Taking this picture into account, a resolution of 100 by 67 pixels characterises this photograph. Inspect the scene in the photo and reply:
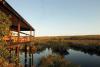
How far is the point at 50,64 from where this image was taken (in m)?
23.6

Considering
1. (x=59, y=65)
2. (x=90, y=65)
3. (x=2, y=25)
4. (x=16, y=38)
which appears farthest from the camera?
(x=90, y=65)

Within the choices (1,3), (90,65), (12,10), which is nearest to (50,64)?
(90,65)

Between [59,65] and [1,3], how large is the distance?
50.5 feet

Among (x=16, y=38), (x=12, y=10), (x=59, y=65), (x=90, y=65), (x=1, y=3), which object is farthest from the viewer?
(x=90, y=65)

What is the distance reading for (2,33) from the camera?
891 cm

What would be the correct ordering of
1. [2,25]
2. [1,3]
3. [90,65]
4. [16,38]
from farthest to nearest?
[90,65] < [16,38] < [1,3] < [2,25]

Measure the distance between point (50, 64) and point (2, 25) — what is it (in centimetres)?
1578

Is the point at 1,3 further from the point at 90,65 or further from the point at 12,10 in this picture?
the point at 90,65

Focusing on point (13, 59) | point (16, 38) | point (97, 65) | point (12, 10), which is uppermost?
point (12, 10)

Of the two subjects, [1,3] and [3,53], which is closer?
[3,53]

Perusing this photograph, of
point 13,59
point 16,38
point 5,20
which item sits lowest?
point 13,59

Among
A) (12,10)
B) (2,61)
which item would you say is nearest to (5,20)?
(2,61)

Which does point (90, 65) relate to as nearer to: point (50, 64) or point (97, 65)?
point (97, 65)

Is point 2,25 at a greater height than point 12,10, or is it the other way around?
point 12,10
